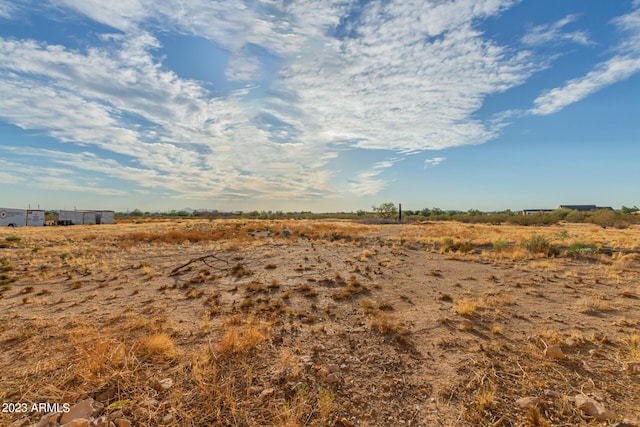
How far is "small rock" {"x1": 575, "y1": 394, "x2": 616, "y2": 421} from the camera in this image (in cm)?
341

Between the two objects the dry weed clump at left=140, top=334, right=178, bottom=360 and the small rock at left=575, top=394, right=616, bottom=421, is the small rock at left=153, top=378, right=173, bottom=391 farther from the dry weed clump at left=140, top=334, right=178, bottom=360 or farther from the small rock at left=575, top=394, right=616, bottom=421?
the small rock at left=575, top=394, right=616, bottom=421

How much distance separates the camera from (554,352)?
16.0 ft

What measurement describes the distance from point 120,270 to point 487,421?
14.2 meters

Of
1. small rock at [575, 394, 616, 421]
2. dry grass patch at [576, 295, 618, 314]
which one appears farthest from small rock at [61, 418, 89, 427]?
dry grass patch at [576, 295, 618, 314]

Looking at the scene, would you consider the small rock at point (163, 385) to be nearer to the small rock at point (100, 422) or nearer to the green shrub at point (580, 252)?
the small rock at point (100, 422)

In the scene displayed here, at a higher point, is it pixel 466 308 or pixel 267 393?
pixel 466 308

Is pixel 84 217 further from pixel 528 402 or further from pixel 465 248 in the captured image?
pixel 528 402

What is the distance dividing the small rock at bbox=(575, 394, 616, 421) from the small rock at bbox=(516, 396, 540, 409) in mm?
475

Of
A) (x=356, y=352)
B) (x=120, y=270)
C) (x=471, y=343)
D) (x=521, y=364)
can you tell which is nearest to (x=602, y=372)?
(x=521, y=364)

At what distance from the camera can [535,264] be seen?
13258 mm

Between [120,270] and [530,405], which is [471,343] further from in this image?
[120,270]

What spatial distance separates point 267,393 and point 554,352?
481cm

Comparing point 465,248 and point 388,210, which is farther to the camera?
point 388,210

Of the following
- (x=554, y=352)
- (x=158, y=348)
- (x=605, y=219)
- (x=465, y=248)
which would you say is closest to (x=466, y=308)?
(x=554, y=352)
